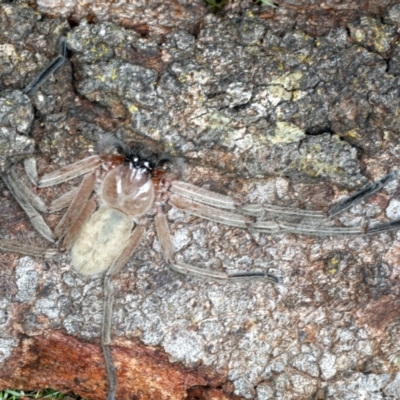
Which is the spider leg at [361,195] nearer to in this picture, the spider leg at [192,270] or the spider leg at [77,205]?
the spider leg at [192,270]

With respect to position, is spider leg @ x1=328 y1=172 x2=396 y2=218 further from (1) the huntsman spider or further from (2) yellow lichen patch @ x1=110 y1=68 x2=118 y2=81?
(2) yellow lichen patch @ x1=110 y1=68 x2=118 y2=81

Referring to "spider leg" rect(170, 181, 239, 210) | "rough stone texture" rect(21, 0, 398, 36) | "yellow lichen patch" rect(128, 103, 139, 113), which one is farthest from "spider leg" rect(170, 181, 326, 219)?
"rough stone texture" rect(21, 0, 398, 36)

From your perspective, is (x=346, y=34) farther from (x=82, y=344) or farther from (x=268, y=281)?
(x=82, y=344)

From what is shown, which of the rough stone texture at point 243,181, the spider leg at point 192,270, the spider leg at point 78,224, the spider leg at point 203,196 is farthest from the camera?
the spider leg at point 78,224

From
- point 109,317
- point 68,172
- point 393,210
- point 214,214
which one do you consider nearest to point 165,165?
point 214,214

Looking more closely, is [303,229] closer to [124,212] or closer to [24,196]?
[124,212]

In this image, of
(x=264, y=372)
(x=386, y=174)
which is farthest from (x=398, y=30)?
(x=264, y=372)

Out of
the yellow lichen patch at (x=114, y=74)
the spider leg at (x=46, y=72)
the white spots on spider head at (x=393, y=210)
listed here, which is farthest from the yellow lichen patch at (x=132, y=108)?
the white spots on spider head at (x=393, y=210)
